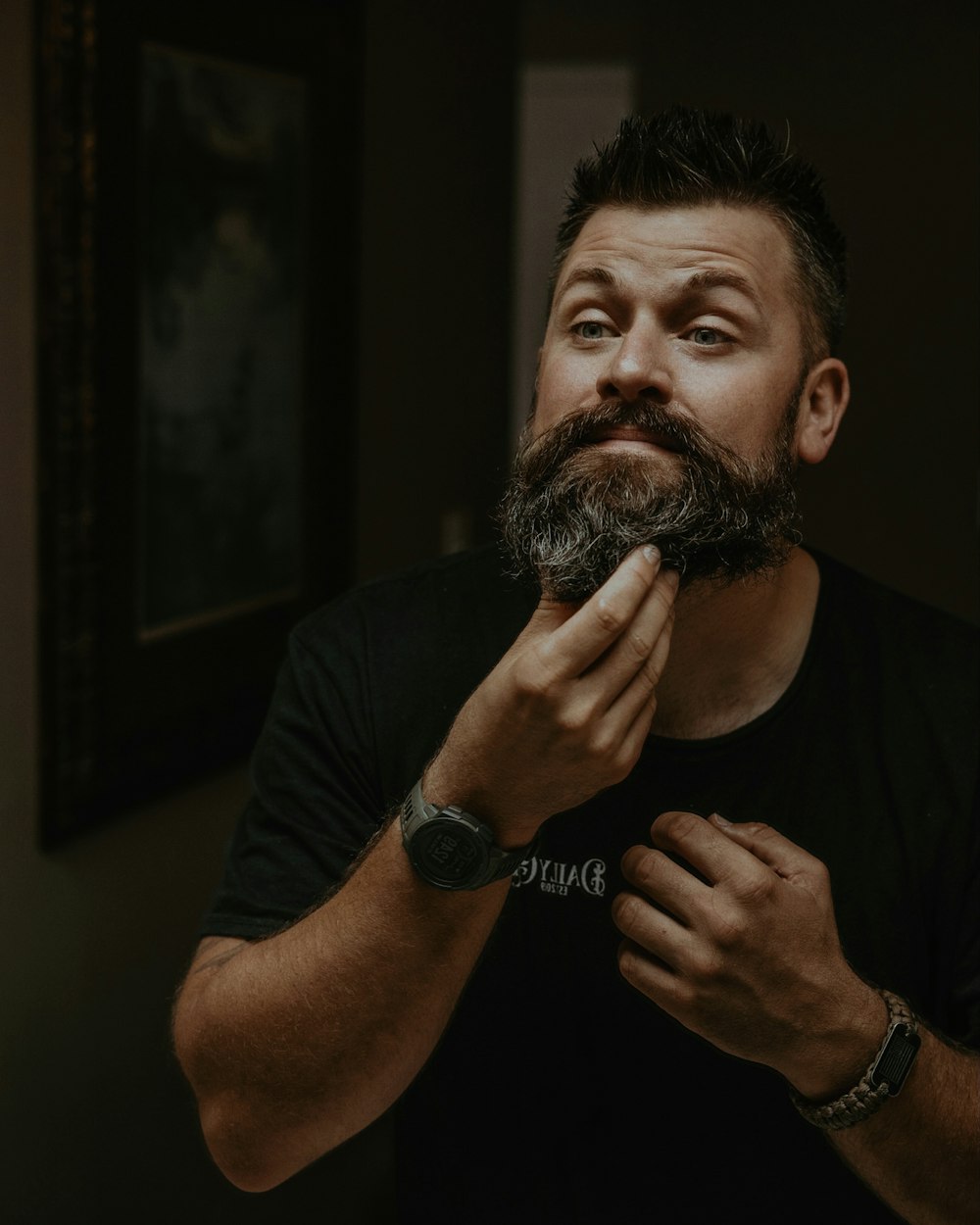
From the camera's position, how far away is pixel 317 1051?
2.10 ft

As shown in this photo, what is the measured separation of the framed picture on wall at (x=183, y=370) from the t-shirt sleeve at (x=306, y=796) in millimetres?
226

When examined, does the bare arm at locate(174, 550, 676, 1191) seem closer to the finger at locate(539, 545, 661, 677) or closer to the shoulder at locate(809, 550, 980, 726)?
the finger at locate(539, 545, 661, 677)

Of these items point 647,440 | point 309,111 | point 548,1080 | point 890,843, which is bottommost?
point 548,1080

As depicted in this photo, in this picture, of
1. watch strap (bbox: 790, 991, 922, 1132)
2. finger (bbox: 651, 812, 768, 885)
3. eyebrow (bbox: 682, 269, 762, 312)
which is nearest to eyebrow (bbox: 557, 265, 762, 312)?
eyebrow (bbox: 682, 269, 762, 312)

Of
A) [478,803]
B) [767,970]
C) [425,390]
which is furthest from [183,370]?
[767,970]

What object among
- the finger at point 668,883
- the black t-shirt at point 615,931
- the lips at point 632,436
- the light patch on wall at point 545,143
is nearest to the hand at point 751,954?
the finger at point 668,883

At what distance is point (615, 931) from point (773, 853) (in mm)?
143

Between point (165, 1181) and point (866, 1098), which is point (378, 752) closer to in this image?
point (866, 1098)

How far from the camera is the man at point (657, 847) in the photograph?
0.62 meters

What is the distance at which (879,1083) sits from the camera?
2.05 ft

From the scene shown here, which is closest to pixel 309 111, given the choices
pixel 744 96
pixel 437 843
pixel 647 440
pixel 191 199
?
pixel 191 199

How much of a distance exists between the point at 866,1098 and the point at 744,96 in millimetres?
879

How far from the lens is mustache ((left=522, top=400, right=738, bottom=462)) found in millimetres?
677

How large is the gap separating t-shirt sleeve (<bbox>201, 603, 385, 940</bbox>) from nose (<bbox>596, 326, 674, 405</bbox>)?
0.23 metres
